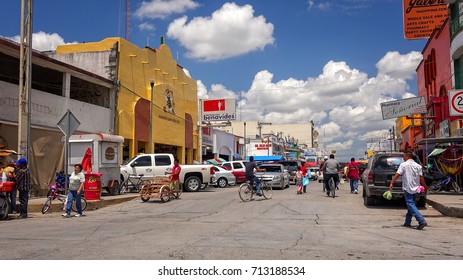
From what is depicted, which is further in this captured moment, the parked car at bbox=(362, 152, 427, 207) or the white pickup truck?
the white pickup truck

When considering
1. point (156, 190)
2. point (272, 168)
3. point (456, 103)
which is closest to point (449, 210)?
point (456, 103)

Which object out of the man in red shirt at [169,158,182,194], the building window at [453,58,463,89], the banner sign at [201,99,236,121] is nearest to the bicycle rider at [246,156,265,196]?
the man in red shirt at [169,158,182,194]

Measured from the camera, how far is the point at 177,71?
123 ft

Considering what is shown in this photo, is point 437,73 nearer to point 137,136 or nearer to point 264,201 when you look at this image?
point 264,201

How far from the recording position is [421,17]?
2716cm

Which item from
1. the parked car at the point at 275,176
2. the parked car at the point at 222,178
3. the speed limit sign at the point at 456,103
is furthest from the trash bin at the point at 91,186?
the speed limit sign at the point at 456,103

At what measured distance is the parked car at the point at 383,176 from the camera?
13466mm

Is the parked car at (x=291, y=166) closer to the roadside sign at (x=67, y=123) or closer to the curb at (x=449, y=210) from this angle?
the curb at (x=449, y=210)

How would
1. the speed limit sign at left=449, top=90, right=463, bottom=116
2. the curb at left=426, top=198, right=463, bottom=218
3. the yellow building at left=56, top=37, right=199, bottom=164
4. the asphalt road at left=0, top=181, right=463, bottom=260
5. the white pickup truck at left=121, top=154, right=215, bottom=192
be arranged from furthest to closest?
the yellow building at left=56, top=37, right=199, bottom=164 < the white pickup truck at left=121, top=154, right=215, bottom=192 < the speed limit sign at left=449, top=90, right=463, bottom=116 < the curb at left=426, top=198, right=463, bottom=218 < the asphalt road at left=0, top=181, right=463, bottom=260

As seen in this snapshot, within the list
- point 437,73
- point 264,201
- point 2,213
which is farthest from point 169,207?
point 437,73

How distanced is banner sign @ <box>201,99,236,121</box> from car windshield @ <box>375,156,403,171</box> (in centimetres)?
3252

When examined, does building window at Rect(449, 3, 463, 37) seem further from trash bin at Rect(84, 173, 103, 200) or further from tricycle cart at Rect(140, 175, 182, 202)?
trash bin at Rect(84, 173, 103, 200)

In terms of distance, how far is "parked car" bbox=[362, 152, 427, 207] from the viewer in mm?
13466

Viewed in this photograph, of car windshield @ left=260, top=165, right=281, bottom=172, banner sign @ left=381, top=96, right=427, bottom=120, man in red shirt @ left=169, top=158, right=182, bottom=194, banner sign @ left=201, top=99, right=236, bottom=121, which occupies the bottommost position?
man in red shirt @ left=169, top=158, right=182, bottom=194
